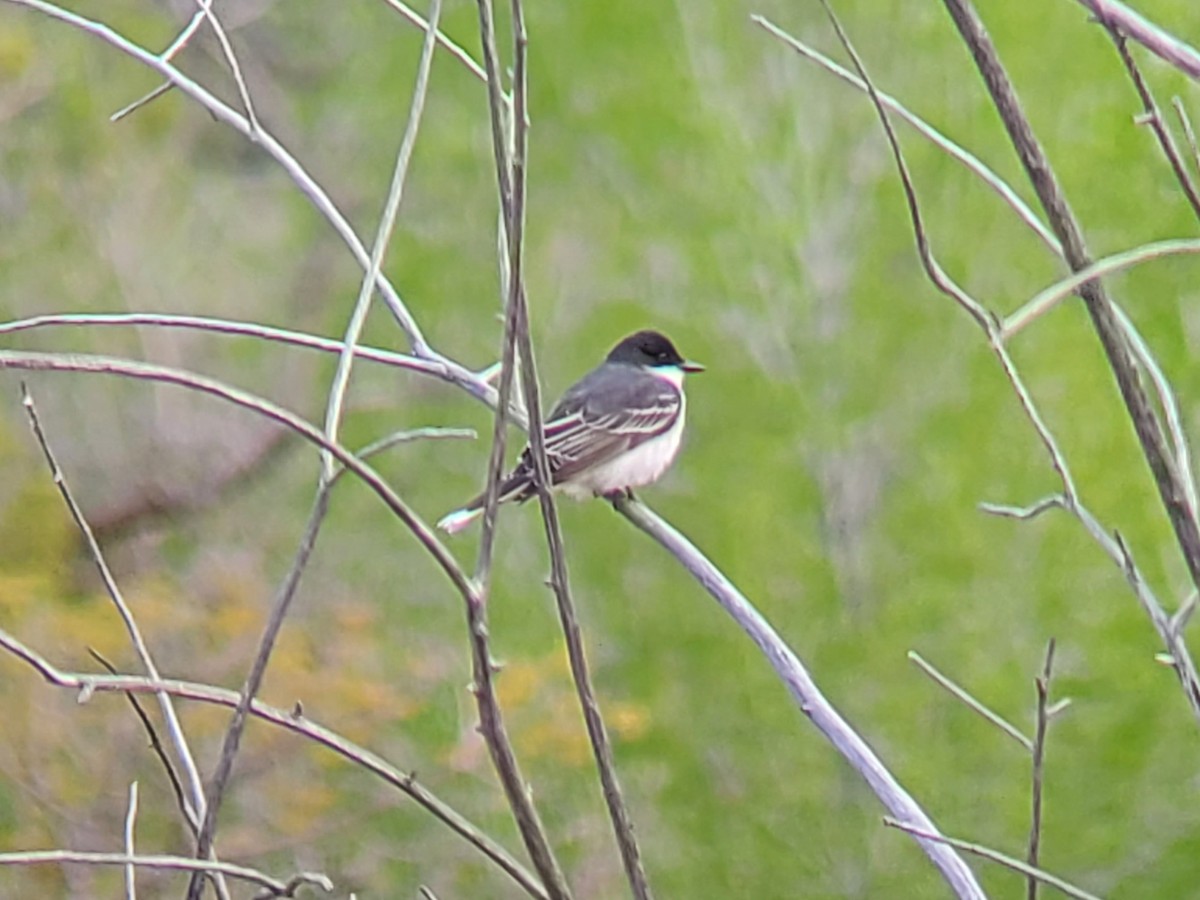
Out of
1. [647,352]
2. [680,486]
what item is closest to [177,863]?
[647,352]

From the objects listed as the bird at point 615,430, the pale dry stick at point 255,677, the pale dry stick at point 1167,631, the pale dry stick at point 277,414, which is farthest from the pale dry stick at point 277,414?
the bird at point 615,430

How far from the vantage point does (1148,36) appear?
81 cm

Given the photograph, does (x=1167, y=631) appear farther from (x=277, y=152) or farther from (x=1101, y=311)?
(x=277, y=152)

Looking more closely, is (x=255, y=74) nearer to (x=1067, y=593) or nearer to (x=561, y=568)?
(x=1067, y=593)

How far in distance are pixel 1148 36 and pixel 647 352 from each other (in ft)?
11.1

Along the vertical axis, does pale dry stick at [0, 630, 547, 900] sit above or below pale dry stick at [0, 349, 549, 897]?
below

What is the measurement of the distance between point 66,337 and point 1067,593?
133 inches

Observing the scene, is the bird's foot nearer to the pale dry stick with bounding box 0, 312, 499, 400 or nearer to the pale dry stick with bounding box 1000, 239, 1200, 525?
the pale dry stick with bounding box 0, 312, 499, 400

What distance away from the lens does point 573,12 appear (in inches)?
233

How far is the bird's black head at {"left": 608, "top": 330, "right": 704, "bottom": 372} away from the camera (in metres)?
4.17

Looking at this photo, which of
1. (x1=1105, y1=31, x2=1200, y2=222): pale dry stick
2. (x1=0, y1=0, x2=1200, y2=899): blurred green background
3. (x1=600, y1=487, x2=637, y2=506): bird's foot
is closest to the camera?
(x1=1105, y1=31, x2=1200, y2=222): pale dry stick

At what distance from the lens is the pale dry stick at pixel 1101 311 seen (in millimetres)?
926

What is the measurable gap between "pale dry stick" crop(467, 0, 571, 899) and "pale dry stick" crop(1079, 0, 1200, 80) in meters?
0.31

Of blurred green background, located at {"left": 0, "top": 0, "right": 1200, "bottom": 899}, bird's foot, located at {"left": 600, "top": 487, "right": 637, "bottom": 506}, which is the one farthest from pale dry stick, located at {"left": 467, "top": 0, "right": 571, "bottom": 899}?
blurred green background, located at {"left": 0, "top": 0, "right": 1200, "bottom": 899}
